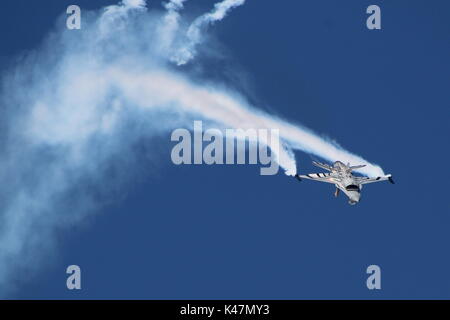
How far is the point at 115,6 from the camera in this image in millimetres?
130625

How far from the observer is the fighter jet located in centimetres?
12744

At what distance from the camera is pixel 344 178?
12788cm

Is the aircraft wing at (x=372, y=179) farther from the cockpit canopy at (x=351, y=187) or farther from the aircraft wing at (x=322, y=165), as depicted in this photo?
the aircraft wing at (x=322, y=165)

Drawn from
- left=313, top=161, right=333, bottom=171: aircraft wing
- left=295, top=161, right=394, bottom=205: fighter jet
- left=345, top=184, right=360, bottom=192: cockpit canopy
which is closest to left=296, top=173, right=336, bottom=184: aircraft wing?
left=295, top=161, right=394, bottom=205: fighter jet

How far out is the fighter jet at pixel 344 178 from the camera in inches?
5017

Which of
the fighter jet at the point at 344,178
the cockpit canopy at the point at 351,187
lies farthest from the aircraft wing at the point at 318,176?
the cockpit canopy at the point at 351,187

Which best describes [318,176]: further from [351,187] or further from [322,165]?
[351,187]

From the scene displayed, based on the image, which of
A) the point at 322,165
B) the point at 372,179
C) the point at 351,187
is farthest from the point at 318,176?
the point at 372,179

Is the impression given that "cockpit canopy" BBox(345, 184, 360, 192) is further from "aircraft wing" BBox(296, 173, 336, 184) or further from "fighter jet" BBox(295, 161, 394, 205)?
"aircraft wing" BBox(296, 173, 336, 184)

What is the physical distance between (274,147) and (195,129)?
8360 millimetres

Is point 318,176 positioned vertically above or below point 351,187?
above
